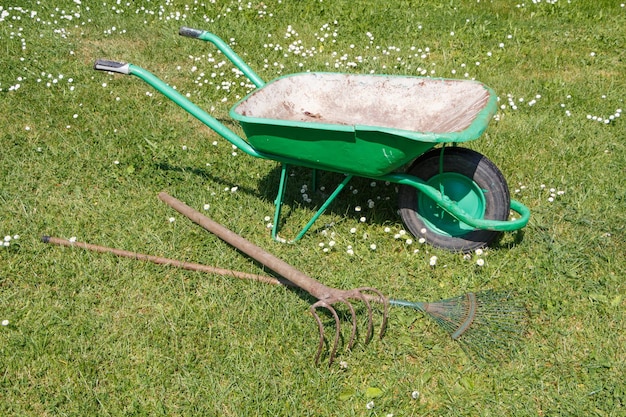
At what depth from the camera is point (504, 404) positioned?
114 inches

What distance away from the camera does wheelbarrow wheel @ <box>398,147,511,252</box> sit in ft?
11.3

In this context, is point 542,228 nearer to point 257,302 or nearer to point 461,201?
point 461,201

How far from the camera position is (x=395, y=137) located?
10.3 feet

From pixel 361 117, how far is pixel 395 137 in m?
1.00

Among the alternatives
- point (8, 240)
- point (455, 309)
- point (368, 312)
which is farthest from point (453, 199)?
point (8, 240)

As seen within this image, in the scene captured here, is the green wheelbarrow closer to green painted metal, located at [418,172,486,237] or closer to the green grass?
green painted metal, located at [418,172,486,237]

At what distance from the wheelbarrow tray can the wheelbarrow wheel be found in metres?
0.20

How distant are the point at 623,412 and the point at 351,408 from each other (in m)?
1.26

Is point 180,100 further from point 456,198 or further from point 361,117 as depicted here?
point 456,198

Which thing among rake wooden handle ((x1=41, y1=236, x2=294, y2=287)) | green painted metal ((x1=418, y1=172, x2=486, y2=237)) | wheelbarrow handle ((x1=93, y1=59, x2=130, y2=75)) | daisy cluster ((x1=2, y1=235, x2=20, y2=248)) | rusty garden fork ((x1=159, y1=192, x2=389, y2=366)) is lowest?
daisy cluster ((x1=2, y1=235, x2=20, y2=248))

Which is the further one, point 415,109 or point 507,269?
point 415,109

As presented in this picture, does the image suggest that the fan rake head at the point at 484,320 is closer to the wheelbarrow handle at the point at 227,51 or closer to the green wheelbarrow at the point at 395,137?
the green wheelbarrow at the point at 395,137

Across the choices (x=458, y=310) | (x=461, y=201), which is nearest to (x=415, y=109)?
(x=461, y=201)

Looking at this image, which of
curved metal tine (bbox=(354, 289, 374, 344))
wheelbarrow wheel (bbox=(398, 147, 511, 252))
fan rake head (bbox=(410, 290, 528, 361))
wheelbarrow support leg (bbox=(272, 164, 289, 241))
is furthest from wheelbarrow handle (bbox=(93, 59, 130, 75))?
fan rake head (bbox=(410, 290, 528, 361))
